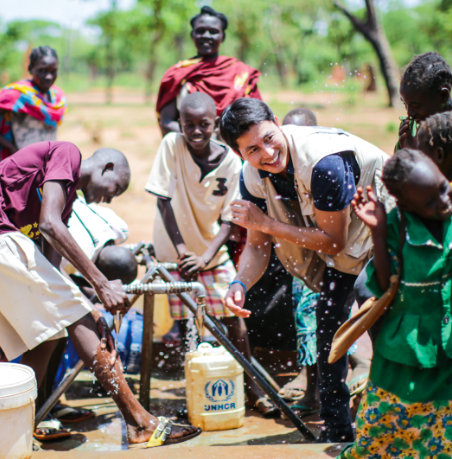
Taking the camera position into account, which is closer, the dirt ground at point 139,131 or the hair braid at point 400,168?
the hair braid at point 400,168

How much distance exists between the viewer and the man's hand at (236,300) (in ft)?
8.06

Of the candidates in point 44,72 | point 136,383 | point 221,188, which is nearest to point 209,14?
point 44,72

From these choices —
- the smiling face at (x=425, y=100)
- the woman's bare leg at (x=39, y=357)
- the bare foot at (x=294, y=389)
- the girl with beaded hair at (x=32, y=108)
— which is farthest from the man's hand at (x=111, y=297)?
the girl with beaded hair at (x=32, y=108)

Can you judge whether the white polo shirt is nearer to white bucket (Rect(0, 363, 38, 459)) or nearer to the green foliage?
white bucket (Rect(0, 363, 38, 459))

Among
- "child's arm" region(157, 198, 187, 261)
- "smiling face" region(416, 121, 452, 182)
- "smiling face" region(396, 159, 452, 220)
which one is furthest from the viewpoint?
"child's arm" region(157, 198, 187, 261)

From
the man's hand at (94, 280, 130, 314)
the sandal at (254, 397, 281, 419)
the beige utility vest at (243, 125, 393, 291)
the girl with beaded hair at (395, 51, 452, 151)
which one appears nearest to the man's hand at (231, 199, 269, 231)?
the beige utility vest at (243, 125, 393, 291)

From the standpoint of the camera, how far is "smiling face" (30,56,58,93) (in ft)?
15.3

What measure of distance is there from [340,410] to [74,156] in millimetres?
1665

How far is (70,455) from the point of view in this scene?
2275 millimetres

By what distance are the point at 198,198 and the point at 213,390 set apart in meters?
1.24

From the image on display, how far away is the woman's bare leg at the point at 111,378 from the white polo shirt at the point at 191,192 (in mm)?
1079

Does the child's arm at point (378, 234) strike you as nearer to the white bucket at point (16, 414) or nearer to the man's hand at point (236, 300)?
the man's hand at point (236, 300)

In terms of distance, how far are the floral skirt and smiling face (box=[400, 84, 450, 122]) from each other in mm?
1307

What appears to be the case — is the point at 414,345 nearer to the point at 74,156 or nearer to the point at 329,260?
the point at 329,260
